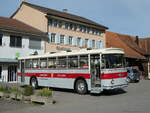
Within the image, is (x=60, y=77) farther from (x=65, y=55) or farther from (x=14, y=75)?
(x=14, y=75)

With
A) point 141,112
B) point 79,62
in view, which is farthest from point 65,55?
point 141,112

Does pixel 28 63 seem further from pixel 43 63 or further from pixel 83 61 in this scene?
pixel 83 61

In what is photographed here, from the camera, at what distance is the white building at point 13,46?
26.0 m

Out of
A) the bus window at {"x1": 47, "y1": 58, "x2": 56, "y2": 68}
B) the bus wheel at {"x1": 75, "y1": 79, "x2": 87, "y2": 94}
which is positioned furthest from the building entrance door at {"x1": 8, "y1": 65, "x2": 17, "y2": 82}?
the bus wheel at {"x1": 75, "y1": 79, "x2": 87, "y2": 94}

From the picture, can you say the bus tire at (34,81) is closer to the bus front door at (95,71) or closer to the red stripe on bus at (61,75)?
the red stripe on bus at (61,75)

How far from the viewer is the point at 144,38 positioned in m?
57.5

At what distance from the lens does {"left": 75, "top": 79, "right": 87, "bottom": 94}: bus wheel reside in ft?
50.4

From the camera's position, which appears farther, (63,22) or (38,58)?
(63,22)

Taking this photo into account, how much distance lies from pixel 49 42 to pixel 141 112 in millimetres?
24173

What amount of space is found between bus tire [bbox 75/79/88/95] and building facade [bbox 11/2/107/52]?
1633 centimetres

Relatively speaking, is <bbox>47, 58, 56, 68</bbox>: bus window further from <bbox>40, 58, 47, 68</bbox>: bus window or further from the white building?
the white building

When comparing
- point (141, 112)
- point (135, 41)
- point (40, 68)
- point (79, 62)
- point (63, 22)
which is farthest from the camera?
point (135, 41)

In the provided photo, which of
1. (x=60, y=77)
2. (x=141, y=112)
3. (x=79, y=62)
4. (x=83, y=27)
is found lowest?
(x=141, y=112)

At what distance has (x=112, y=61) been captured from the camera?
14.6 metres
